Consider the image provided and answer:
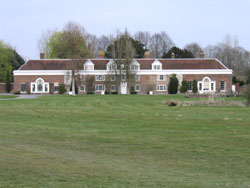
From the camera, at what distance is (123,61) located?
2650 inches

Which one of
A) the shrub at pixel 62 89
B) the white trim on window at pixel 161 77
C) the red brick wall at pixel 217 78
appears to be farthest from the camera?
the white trim on window at pixel 161 77

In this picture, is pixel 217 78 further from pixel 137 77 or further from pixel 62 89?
pixel 62 89

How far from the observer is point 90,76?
2744 inches

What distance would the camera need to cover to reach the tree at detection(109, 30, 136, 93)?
219 feet

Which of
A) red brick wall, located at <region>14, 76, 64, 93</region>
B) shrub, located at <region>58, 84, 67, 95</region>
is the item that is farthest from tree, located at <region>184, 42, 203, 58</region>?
shrub, located at <region>58, 84, 67, 95</region>

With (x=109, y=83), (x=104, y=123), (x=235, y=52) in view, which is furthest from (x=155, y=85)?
(x=104, y=123)

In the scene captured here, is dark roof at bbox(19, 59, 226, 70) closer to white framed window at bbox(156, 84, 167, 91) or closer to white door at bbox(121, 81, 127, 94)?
white framed window at bbox(156, 84, 167, 91)

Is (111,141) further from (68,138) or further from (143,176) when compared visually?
(143,176)

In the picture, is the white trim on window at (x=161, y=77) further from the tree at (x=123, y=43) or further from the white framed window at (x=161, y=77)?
the tree at (x=123, y=43)

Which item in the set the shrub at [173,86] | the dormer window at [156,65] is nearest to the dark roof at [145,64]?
the dormer window at [156,65]

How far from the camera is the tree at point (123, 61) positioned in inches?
2623

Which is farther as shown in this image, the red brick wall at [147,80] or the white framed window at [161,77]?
the white framed window at [161,77]

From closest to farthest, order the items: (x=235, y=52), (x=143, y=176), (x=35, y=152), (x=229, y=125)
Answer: (x=143, y=176) < (x=35, y=152) < (x=229, y=125) < (x=235, y=52)

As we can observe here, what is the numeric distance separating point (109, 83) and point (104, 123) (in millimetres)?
52816
